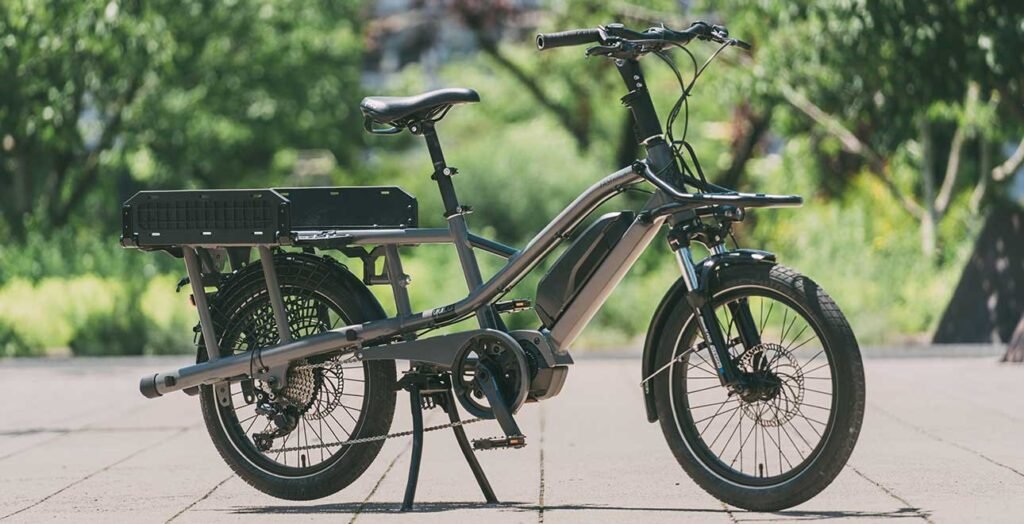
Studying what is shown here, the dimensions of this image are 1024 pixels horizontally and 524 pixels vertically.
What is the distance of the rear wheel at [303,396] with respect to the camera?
6496mm

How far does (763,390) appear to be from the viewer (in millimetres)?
5828

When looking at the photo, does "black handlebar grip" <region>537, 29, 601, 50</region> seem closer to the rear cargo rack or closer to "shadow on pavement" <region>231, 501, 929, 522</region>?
the rear cargo rack

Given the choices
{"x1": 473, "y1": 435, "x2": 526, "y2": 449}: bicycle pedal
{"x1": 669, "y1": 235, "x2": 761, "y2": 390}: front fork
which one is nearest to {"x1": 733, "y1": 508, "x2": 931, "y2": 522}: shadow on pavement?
{"x1": 669, "y1": 235, "x2": 761, "y2": 390}: front fork

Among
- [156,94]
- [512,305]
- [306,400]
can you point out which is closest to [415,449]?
[306,400]

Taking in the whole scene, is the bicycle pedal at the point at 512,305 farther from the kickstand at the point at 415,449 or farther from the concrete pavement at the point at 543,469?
the concrete pavement at the point at 543,469

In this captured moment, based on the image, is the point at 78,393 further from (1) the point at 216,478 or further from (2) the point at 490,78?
(2) the point at 490,78

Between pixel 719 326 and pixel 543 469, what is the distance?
5.75 ft

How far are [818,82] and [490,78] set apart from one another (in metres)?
19.1

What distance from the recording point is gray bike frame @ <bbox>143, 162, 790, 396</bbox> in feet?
19.9

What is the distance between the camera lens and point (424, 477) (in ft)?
23.6

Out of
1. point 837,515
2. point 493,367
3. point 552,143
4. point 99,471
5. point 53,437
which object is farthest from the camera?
point 552,143

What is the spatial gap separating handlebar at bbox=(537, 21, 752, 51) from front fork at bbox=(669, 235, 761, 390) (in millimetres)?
734

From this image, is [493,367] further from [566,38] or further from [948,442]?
[948,442]

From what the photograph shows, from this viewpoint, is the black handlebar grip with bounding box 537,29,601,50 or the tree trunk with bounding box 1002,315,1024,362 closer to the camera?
the black handlebar grip with bounding box 537,29,601,50
